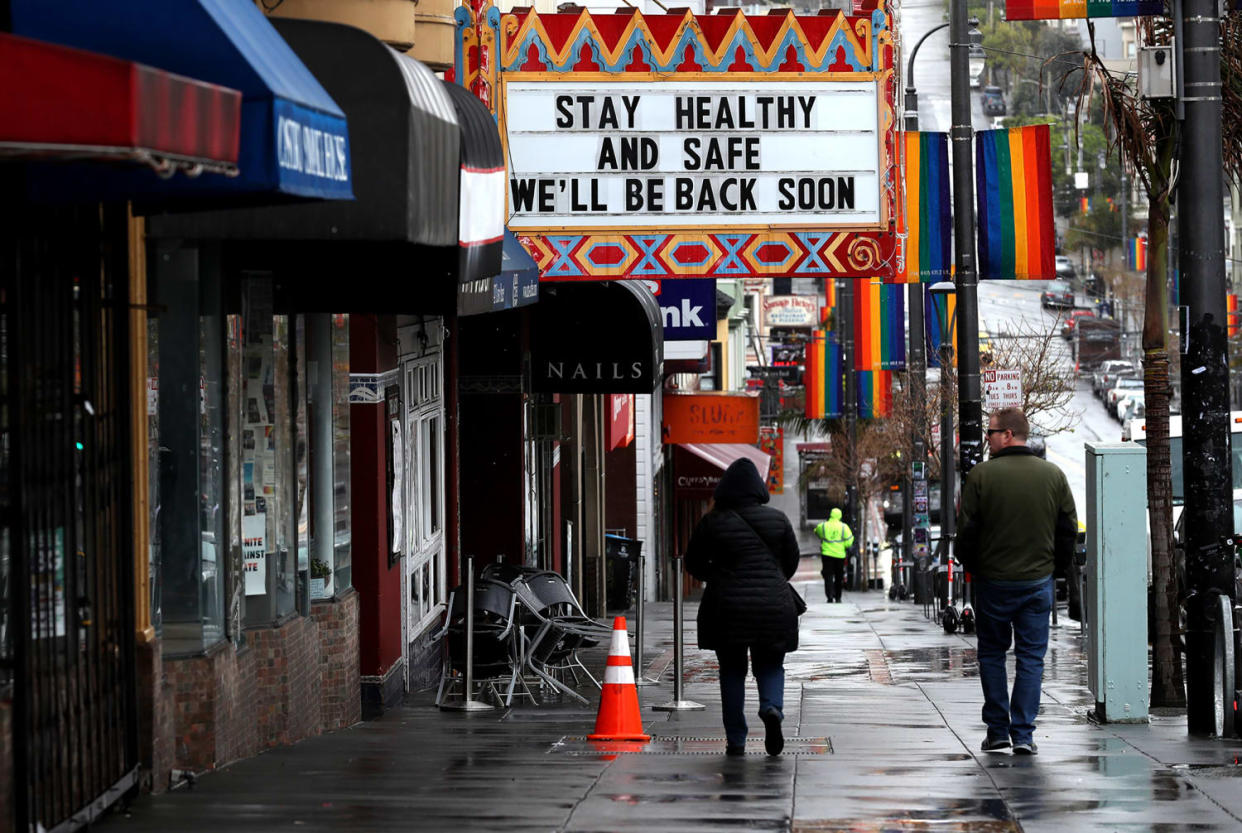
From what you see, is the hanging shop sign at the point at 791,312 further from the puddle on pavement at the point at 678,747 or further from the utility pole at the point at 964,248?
the puddle on pavement at the point at 678,747

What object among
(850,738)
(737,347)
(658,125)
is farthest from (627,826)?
Result: (737,347)

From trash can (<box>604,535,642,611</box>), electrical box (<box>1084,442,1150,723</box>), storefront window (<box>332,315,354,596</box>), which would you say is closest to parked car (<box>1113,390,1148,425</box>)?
trash can (<box>604,535,642,611</box>)

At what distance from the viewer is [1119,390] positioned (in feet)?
251

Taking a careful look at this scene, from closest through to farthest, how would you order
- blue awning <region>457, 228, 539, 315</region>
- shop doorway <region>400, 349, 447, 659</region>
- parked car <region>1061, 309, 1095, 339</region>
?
blue awning <region>457, 228, 539, 315</region>
shop doorway <region>400, 349, 447, 659</region>
parked car <region>1061, 309, 1095, 339</region>

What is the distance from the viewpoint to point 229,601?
9.59 meters

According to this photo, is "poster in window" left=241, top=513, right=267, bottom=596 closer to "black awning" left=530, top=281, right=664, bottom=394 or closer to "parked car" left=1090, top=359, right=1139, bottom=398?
"black awning" left=530, top=281, right=664, bottom=394

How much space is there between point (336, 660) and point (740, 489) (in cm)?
302

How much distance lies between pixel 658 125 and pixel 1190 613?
5.18 meters

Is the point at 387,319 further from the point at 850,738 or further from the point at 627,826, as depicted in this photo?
the point at 627,826

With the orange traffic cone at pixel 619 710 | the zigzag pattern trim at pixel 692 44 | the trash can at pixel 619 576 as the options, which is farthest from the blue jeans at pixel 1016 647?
the trash can at pixel 619 576

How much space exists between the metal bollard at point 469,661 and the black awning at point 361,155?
4.13m

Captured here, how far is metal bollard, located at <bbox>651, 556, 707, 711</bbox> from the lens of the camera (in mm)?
12516

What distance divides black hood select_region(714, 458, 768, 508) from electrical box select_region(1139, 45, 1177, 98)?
3.15 m

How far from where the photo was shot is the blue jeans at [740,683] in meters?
9.98
